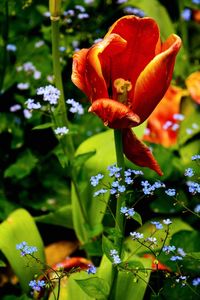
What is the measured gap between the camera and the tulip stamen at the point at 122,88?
1.32 m

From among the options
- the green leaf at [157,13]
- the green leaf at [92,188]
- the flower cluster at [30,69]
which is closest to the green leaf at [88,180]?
the green leaf at [92,188]

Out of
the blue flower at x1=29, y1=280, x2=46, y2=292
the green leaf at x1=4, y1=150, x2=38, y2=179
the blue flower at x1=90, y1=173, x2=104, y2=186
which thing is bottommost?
the green leaf at x1=4, y1=150, x2=38, y2=179

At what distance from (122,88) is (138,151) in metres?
0.14

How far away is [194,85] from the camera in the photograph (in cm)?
228


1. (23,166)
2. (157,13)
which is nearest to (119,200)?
(23,166)

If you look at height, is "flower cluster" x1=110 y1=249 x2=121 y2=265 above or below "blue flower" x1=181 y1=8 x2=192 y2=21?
below

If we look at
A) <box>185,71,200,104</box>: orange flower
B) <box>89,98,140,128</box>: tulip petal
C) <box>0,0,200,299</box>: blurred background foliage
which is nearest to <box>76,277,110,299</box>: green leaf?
<box>89,98,140,128</box>: tulip petal

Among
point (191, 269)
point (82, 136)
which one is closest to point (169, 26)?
point (82, 136)

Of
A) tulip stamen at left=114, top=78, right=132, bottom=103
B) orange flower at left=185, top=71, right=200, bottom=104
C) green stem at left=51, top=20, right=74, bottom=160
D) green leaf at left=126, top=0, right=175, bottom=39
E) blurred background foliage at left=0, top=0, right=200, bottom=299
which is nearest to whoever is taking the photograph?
tulip stamen at left=114, top=78, right=132, bottom=103

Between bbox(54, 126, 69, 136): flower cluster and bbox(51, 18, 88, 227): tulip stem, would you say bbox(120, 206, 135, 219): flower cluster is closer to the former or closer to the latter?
bbox(54, 126, 69, 136): flower cluster

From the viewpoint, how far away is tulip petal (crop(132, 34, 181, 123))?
3.97 feet

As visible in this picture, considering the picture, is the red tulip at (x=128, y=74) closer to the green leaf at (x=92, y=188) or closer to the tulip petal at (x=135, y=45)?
the tulip petal at (x=135, y=45)

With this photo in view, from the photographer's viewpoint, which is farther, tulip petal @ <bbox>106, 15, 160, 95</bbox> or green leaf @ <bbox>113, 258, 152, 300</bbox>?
green leaf @ <bbox>113, 258, 152, 300</bbox>

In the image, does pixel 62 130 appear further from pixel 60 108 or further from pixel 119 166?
pixel 119 166
